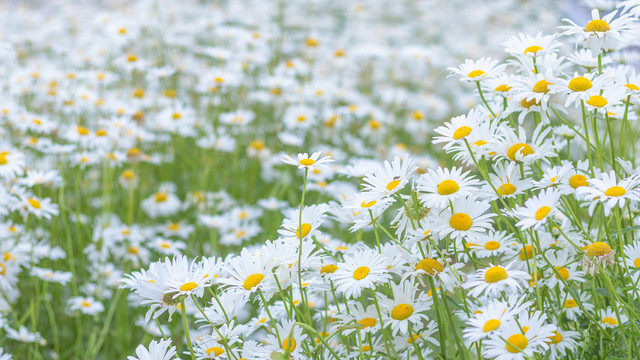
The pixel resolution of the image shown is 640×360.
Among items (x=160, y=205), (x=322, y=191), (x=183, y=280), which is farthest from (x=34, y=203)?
(x=183, y=280)

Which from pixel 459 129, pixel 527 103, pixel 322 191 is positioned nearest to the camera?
pixel 459 129

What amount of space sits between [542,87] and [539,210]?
0.30 meters

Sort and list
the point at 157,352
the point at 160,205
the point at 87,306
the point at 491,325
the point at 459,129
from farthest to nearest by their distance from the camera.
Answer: the point at 160,205
the point at 87,306
the point at 459,129
the point at 157,352
the point at 491,325

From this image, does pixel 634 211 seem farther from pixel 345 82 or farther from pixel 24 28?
pixel 24 28

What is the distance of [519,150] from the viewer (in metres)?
1.21

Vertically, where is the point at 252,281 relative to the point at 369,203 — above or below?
below

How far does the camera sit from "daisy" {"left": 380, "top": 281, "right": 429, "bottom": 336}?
1.19 metres

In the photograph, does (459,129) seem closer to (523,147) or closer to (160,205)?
(523,147)

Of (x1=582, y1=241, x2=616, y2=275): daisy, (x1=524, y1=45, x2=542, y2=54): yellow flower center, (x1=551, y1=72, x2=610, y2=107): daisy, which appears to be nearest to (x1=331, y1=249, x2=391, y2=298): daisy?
(x1=582, y1=241, x2=616, y2=275): daisy

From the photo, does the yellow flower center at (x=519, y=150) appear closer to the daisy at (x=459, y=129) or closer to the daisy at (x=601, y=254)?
the daisy at (x=459, y=129)

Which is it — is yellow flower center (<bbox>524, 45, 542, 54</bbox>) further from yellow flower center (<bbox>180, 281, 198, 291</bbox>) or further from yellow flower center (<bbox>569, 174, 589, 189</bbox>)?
yellow flower center (<bbox>180, 281, 198, 291</bbox>)

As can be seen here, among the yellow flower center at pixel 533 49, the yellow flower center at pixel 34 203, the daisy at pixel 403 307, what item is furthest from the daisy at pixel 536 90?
the yellow flower center at pixel 34 203

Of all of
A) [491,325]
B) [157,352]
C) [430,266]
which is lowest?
[157,352]

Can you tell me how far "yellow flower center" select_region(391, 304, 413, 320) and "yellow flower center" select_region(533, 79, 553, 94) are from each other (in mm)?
504
